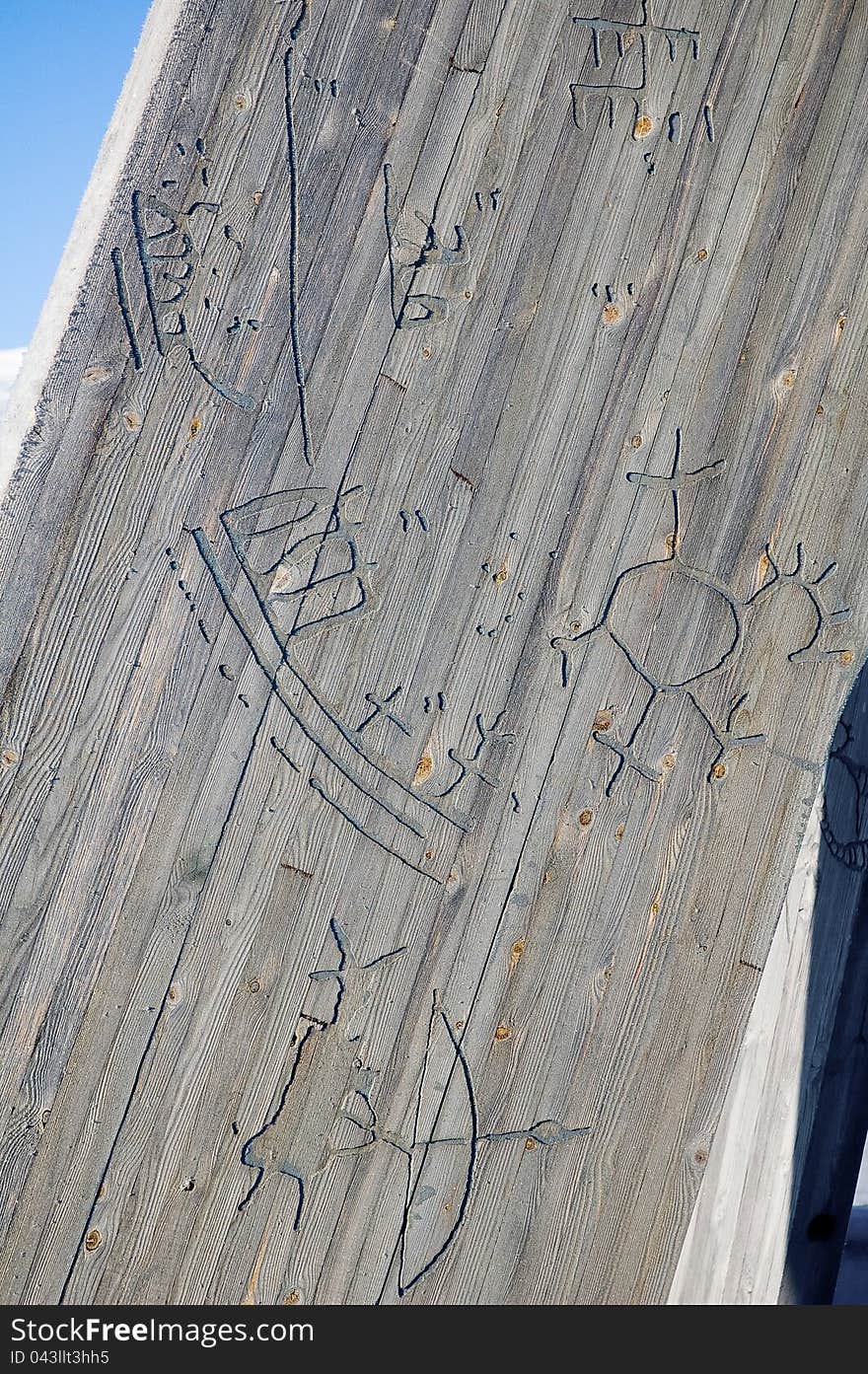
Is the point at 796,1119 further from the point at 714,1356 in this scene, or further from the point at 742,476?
the point at 742,476

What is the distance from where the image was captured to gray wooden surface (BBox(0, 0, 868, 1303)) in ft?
4.91

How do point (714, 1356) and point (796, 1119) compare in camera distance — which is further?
point (796, 1119)

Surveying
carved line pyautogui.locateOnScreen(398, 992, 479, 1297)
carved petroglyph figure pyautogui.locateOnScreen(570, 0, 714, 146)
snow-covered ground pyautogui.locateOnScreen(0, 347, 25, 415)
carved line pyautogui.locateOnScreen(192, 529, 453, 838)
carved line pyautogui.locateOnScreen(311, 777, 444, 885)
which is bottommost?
carved line pyautogui.locateOnScreen(398, 992, 479, 1297)

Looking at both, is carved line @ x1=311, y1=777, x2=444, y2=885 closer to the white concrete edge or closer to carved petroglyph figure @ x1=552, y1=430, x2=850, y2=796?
carved petroglyph figure @ x1=552, y1=430, x2=850, y2=796

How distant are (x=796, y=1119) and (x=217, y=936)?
1.15 meters

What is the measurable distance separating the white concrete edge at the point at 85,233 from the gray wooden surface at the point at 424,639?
0.02 m

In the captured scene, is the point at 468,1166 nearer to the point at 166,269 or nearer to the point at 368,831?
the point at 368,831

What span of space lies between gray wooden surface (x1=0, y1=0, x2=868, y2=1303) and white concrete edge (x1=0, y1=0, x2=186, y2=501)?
2cm

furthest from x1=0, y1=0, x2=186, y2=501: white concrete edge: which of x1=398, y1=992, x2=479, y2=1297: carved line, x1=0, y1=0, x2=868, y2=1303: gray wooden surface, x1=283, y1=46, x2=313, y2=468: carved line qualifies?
x1=398, y1=992, x2=479, y2=1297: carved line

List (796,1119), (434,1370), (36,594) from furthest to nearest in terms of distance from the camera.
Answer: (796,1119)
(434,1370)
(36,594)

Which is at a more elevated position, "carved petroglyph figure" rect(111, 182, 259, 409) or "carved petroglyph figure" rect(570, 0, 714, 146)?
"carved petroglyph figure" rect(570, 0, 714, 146)

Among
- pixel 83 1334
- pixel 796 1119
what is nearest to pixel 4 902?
pixel 83 1334

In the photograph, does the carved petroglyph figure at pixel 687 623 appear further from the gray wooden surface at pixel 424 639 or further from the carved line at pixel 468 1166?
the carved line at pixel 468 1166

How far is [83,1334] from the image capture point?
1507mm
